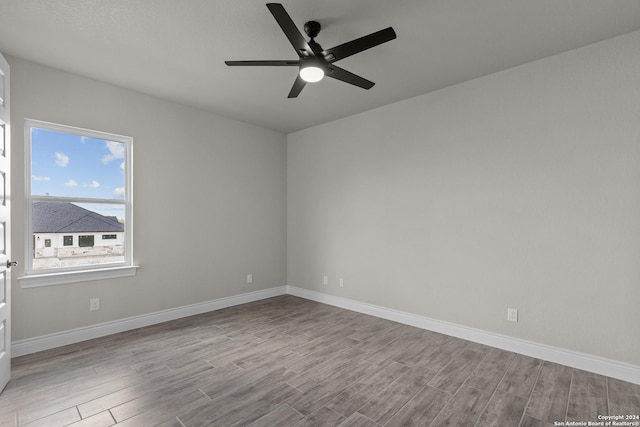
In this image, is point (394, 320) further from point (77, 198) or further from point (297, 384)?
point (77, 198)

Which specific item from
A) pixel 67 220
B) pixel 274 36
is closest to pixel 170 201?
pixel 67 220

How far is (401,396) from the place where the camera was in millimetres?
2283

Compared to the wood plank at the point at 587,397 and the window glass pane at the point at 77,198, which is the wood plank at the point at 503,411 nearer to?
the wood plank at the point at 587,397

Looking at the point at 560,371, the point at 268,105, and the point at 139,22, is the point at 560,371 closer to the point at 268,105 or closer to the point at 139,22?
the point at 268,105

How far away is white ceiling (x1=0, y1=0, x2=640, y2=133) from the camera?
2.23m

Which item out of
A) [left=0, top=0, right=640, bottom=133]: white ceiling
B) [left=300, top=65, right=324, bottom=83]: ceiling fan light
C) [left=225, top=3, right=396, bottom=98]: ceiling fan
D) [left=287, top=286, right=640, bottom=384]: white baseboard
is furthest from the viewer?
[left=287, top=286, right=640, bottom=384]: white baseboard

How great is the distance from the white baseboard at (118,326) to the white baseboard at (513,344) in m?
1.59

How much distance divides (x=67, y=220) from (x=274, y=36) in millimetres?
2813

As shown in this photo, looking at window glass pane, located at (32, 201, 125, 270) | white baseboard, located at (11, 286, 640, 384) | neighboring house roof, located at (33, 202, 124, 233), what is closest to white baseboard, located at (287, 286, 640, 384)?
white baseboard, located at (11, 286, 640, 384)

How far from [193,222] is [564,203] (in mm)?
4156

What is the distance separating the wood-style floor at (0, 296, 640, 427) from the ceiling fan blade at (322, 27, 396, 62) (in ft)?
8.07

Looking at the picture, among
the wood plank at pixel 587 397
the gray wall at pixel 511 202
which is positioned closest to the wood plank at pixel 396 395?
the wood plank at pixel 587 397

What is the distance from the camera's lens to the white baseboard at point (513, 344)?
2.54 meters

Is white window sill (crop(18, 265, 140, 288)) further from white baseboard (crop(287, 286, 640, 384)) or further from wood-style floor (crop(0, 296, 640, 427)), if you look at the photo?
white baseboard (crop(287, 286, 640, 384))
